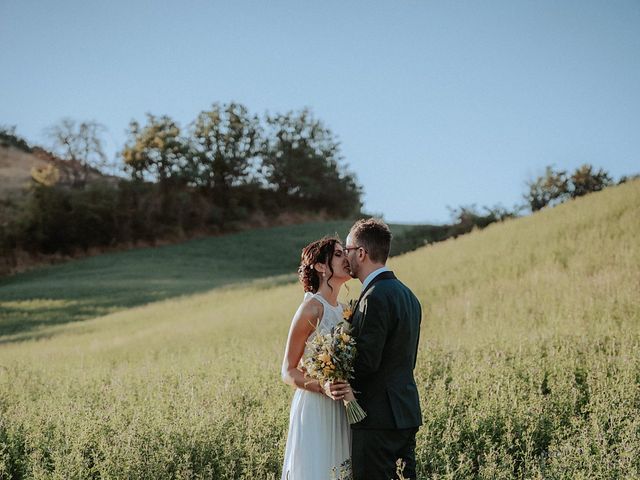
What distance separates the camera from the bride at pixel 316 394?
445cm

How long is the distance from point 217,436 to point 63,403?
2707 mm

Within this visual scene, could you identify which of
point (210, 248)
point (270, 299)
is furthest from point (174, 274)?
point (270, 299)

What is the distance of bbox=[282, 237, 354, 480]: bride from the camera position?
445cm

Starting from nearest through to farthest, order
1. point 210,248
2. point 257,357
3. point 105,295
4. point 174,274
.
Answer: point 257,357 → point 105,295 → point 174,274 → point 210,248

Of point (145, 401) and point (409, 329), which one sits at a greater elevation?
point (409, 329)

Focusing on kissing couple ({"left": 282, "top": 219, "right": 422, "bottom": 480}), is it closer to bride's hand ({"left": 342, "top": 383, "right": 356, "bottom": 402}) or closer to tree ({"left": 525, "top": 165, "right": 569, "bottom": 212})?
bride's hand ({"left": 342, "top": 383, "right": 356, "bottom": 402})

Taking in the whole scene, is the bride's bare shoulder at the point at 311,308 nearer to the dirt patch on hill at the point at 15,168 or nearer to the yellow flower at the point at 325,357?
the yellow flower at the point at 325,357

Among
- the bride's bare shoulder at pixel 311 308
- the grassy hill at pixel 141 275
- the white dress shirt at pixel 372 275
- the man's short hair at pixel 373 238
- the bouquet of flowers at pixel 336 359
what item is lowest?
the grassy hill at pixel 141 275

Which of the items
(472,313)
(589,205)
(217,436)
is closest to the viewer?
(217,436)

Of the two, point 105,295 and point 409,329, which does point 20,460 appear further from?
point 105,295

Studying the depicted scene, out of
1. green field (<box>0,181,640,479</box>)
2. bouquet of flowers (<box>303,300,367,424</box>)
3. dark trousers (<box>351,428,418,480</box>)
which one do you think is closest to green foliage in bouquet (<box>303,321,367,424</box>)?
bouquet of flowers (<box>303,300,367,424</box>)

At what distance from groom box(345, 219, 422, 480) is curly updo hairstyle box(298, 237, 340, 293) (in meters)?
0.38

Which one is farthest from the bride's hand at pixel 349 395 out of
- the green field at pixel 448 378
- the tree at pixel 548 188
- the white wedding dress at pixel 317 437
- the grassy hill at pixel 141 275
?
the tree at pixel 548 188

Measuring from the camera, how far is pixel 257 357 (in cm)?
998
